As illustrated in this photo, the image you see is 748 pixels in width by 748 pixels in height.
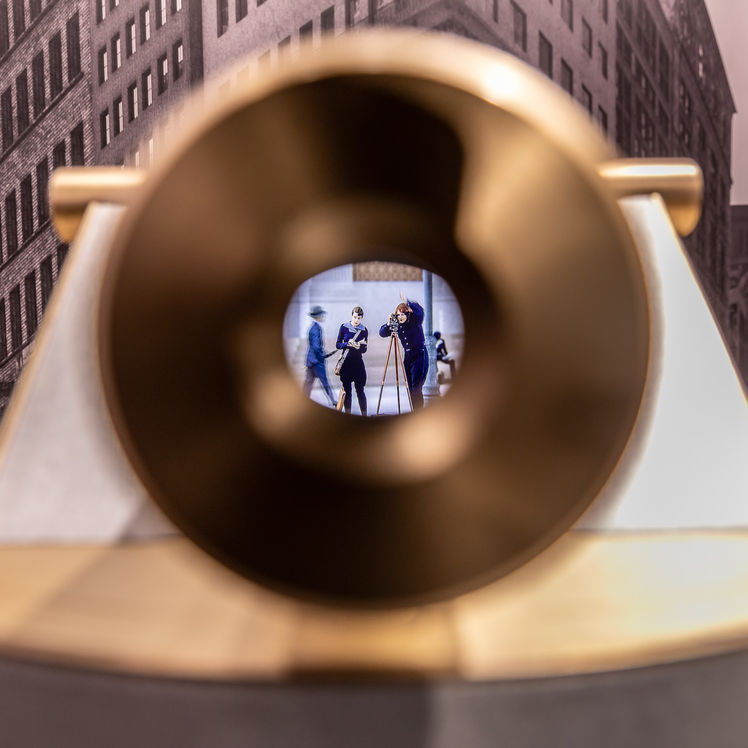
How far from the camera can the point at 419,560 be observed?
36.7 inches

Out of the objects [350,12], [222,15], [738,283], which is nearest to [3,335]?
[222,15]

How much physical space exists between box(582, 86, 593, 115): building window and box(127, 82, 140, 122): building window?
14.5m

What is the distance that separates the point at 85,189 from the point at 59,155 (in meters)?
25.5

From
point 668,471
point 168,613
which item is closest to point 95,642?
point 168,613

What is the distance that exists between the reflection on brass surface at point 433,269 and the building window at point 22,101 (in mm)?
28488

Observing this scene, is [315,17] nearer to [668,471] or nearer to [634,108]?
[634,108]

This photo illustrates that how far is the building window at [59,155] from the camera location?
23516 mm

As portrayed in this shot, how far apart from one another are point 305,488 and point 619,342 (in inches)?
18.2

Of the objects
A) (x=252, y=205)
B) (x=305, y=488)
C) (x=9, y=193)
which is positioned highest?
(x=9, y=193)

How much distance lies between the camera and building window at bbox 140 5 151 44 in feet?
72.3

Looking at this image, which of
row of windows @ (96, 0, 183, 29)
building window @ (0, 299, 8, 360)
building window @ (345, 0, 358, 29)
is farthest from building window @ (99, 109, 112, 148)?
building window @ (345, 0, 358, 29)

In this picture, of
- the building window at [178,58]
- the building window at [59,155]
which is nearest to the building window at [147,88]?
the building window at [178,58]

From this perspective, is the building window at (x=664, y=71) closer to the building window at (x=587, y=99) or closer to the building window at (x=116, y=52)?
the building window at (x=587, y=99)

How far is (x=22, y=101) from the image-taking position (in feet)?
84.2
